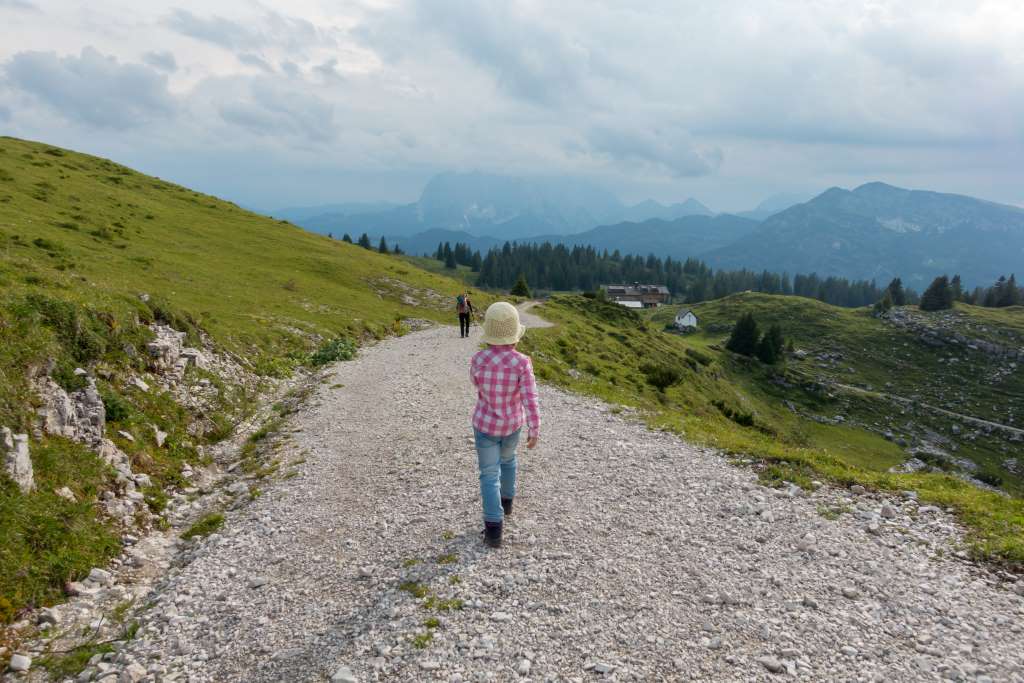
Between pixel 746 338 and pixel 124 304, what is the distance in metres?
122

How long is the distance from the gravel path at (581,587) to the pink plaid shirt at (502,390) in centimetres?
239

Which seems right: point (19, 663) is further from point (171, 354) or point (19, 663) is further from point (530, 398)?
point (171, 354)

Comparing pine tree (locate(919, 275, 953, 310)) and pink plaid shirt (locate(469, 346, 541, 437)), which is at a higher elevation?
pine tree (locate(919, 275, 953, 310))

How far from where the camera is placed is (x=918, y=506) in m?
11.3

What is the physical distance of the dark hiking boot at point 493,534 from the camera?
9539 millimetres

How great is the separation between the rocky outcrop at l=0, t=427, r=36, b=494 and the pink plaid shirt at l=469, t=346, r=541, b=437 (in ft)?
28.7

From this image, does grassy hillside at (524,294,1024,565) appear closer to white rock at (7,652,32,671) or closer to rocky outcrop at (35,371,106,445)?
white rock at (7,652,32,671)

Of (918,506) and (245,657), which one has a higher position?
(918,506)

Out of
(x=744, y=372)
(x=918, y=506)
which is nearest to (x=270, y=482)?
(x=918, y=506)

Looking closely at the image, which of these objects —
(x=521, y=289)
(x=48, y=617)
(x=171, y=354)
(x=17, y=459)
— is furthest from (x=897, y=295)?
(x=48, y=617)

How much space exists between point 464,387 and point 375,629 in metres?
15.7

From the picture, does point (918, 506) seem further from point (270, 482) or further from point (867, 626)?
point (270, 482)

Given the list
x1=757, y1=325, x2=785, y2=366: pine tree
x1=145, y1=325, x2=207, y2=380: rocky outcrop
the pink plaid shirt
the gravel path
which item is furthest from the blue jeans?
x1=757, y1=325, x2=785, y2=366: pine tree

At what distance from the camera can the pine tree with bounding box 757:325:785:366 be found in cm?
11694
